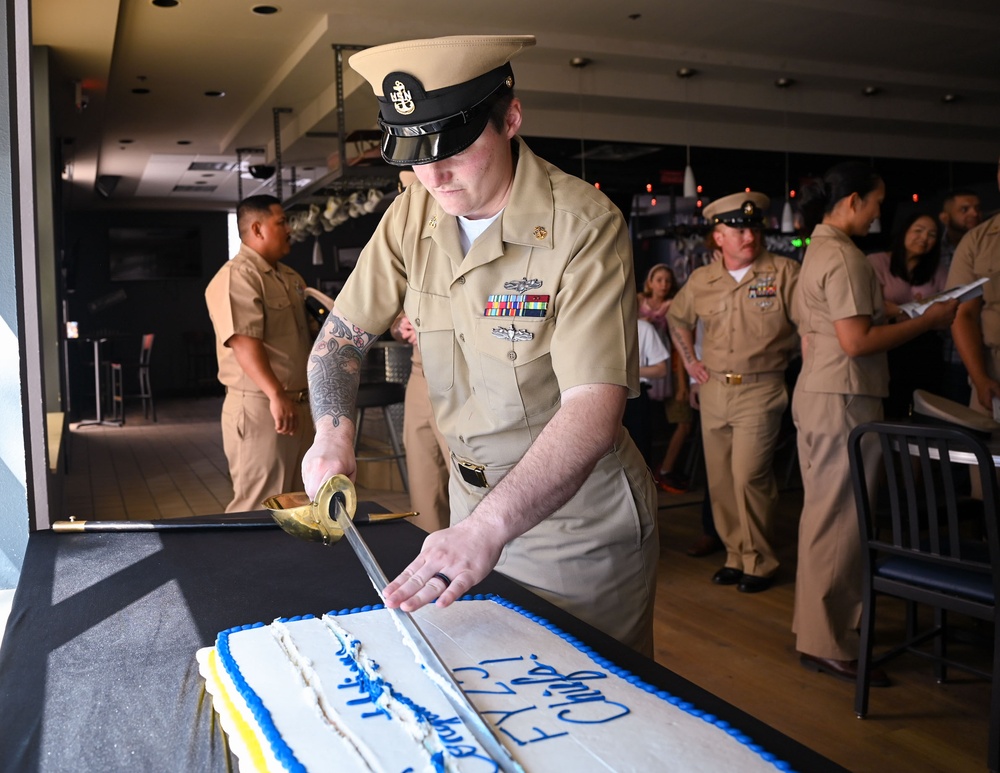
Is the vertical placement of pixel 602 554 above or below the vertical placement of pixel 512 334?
below

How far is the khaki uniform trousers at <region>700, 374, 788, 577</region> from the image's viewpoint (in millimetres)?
3957

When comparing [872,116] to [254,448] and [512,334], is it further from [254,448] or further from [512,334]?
[512,334]

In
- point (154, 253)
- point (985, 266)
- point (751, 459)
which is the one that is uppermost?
point (154, 253)

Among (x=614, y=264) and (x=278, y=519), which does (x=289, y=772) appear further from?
(x=614, y=264)

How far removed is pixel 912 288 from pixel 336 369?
4044mm

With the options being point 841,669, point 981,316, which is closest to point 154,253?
point 981,316

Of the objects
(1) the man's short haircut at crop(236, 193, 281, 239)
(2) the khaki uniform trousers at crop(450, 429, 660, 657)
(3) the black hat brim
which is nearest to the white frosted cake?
(2) the khaki uniform trousers at crop(450, 429, 660, 657)

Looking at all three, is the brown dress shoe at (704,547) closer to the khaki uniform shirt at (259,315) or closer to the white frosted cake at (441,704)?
the khaki uniform shirt at (259,315)

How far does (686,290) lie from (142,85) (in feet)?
17.6

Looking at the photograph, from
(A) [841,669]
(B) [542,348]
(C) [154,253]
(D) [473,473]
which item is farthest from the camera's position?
(C) [154,253]

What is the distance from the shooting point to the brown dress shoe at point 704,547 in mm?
4414

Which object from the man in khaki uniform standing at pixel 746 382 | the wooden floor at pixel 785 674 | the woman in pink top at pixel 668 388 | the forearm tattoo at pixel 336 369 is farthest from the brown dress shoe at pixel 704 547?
the forearm tattoo at pixel 336 369

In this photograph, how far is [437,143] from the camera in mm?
1368

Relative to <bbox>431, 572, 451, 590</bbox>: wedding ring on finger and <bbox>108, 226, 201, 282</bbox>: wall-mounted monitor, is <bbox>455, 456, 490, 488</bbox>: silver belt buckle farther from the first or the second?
<bbox>108, 226, 201, 282</bbox>: wall-mounted monitor
